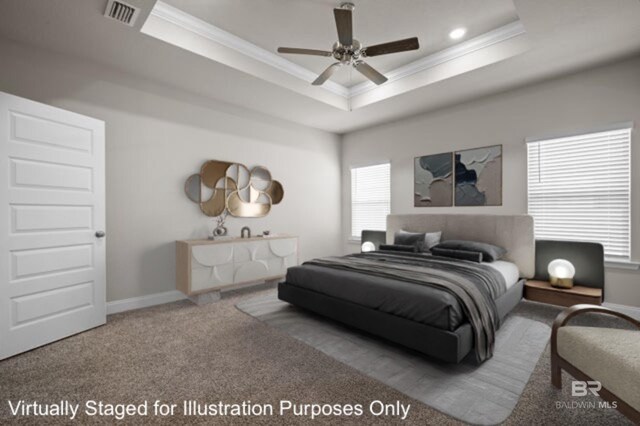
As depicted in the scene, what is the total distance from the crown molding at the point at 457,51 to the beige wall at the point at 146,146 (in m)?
2.12

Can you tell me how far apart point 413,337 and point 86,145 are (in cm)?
355

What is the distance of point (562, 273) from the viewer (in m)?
3.38

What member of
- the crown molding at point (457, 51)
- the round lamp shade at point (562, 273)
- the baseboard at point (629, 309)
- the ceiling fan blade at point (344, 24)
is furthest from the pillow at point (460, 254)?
the ceiling fan blade at point (344, 24)

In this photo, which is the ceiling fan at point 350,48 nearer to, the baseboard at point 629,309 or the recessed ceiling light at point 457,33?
the recessed ceiling light at point 457,33

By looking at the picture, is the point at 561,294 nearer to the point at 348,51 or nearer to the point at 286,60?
the point at 348,51

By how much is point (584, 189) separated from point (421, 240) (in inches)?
77.7

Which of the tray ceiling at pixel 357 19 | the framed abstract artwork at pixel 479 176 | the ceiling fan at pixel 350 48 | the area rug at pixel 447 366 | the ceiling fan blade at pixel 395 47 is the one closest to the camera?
the area rug at pixel 447 366

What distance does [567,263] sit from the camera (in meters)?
3.41

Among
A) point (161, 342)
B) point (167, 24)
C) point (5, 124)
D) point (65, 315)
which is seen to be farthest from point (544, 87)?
point (65, 315)

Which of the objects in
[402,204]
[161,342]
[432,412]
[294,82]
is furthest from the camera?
[402,204]

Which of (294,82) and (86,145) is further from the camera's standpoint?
(294,82)

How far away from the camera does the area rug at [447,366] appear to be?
6.05ft

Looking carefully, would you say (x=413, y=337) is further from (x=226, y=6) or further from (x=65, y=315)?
(x=226, y=6)

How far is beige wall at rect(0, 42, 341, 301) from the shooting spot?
315 centimetres
